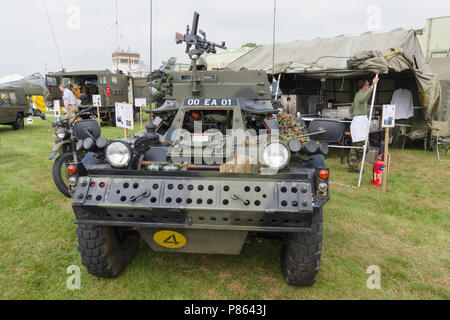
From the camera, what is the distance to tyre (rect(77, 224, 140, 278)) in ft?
9.61

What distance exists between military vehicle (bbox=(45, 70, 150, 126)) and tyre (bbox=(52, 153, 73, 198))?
9.02 metres

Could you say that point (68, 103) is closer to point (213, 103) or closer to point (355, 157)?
point (213, 103)

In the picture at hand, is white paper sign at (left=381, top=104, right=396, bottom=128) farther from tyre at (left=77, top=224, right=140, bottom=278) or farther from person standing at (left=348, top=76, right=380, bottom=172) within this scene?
tyre at (left=77, top=224, right=140, bottom=278)

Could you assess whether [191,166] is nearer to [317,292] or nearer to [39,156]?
[317,292]

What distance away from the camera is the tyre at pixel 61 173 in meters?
5.29

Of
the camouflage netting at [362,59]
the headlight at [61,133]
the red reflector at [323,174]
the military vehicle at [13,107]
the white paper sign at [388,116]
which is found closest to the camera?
the red reflector at [323,174]

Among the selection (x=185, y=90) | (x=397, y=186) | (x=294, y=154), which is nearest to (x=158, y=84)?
(x=185, y=90)

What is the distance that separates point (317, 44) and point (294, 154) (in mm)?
8548

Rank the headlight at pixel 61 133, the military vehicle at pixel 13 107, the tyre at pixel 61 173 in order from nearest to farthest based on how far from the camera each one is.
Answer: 1. the tyre at pixel 61 173
2. the headlight at pixel 61 133
3. the military vehicle at pixel 13 107

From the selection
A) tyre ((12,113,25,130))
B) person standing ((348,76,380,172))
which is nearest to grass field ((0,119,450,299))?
person standing ((348,76,380,172))

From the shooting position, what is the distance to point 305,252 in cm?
280
